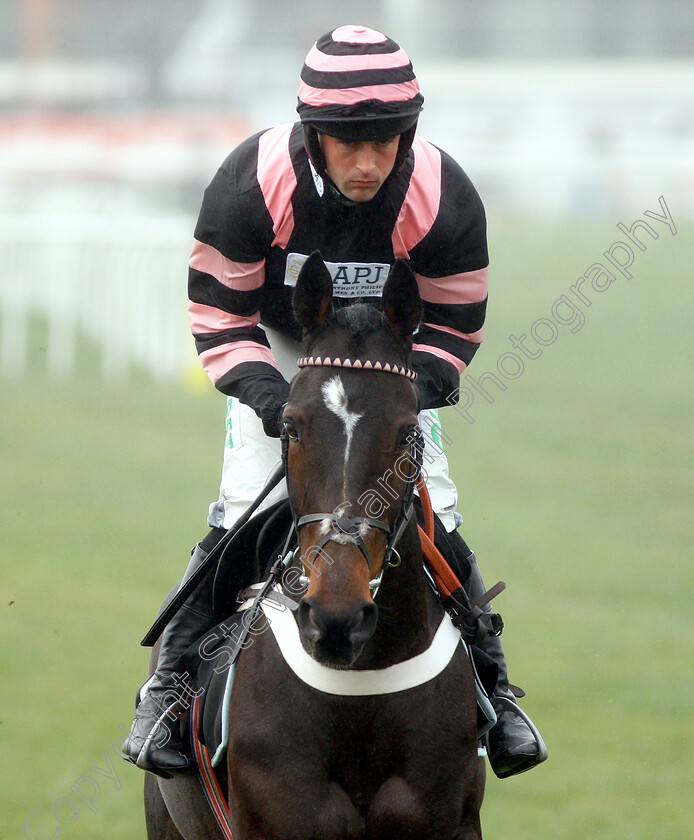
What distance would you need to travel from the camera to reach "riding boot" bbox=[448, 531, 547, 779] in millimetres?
3469

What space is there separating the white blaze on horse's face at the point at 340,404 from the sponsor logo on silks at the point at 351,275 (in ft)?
2.43

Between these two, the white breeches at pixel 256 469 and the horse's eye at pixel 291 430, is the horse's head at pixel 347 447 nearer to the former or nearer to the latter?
the horse's eye at pixel 291 430

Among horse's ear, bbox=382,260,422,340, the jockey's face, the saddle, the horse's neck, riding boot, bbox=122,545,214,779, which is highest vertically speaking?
the jockey's face

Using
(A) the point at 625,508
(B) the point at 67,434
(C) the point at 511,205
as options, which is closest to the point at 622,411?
(A) the point at 625,508

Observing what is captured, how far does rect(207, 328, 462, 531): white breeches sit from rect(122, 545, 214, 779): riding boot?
0.18 meters

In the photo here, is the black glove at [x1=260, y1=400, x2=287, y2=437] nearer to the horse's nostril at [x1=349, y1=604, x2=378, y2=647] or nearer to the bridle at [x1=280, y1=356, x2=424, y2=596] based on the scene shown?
the bridle at [x1=280, y1=356, x2=424, y2=596]

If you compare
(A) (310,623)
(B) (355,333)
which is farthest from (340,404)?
(A) (310,623)

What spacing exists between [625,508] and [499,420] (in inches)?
164

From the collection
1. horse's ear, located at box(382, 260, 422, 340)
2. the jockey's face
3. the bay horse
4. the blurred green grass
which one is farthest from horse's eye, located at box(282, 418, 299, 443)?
the blurred green grass

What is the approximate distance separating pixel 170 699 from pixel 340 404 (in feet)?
4.08

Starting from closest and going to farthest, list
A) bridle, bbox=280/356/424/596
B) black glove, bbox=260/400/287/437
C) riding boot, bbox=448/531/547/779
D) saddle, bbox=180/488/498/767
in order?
bridle, bbox=280/356/424/596, black glove, bbox=260/400/287/437, saddle, bbox=180/488/498/767, riding boot, bbox=448/531/547/779

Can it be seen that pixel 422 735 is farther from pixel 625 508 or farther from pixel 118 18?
pixel 118 18

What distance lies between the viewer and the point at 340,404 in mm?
2803

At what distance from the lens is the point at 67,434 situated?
14.3 meters
